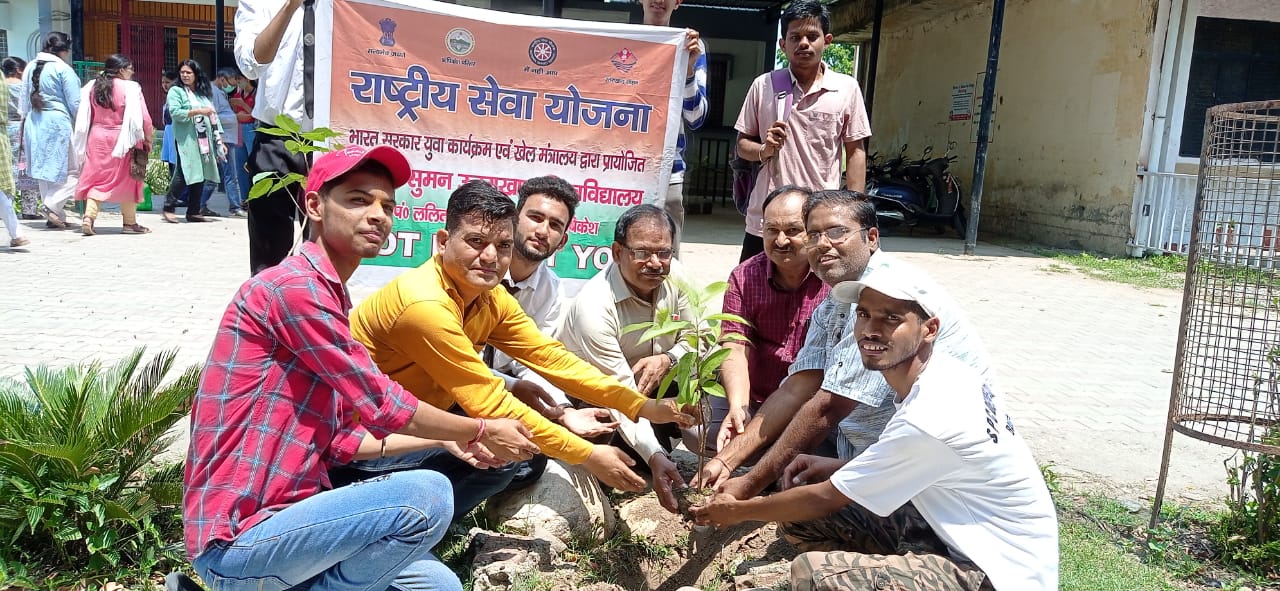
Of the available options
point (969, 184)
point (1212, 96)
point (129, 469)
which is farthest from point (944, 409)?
point (969, 184)

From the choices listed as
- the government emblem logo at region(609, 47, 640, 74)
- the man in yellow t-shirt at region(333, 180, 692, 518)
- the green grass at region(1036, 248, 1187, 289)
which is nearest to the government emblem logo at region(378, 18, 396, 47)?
the government emblem logo at region(609, 47, 640, 74)

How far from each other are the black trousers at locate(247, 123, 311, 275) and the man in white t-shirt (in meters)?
3.05

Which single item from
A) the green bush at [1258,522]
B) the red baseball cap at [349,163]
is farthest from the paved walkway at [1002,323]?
the red baseball cap at [349,163]

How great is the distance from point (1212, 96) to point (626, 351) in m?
10.9

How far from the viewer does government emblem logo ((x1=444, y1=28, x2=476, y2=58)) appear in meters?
4.97

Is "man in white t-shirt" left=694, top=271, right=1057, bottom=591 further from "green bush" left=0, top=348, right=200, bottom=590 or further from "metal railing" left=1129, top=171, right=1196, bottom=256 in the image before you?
"metal railing" left=1129, top=171, right=1196, bottom=256

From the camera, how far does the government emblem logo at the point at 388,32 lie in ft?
15.9

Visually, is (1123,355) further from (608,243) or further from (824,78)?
(608,243)

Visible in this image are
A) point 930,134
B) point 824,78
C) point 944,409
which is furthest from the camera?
point 930,134

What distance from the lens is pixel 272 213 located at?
4.49 meters

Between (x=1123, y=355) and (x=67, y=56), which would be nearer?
(x=1123, y=355)

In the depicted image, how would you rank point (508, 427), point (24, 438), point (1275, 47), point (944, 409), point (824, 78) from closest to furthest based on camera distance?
point (944, 409)
point (508, 427)
point (24, 438)
point (824, 78)
point (1275, 47)

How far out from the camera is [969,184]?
51.1 ft

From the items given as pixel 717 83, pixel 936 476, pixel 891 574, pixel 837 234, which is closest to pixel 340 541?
pixel 891 574
